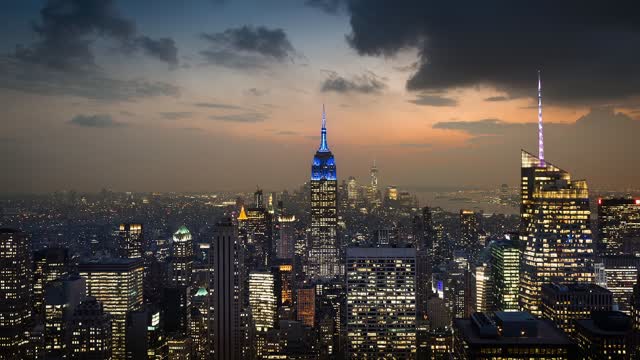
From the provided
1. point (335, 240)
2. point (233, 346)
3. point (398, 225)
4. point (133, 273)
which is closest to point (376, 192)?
point (398, 225)

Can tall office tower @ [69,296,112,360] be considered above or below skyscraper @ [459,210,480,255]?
below

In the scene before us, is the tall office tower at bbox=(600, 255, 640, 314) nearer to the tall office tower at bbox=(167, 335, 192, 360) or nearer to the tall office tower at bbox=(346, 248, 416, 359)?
the tall office tower at bbox=(346, 248, 416, 359)

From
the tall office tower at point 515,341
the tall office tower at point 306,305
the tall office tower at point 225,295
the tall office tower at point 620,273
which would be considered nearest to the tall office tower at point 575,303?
the tall office tower at point 620,273

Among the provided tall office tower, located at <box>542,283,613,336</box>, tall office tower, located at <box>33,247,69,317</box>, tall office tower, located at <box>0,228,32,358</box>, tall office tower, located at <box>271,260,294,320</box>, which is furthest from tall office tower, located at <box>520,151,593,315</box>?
tall office tower, located at <box>33,247,69,317</box>

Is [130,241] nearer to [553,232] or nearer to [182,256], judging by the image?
[182,256]

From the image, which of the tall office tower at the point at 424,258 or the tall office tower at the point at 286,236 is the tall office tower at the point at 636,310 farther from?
the tall office tower at the point at 286,236

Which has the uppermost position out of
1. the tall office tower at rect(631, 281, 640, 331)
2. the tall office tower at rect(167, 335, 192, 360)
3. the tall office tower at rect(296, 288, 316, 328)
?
the tall office tower at rect(631, 281, 640, 331)
